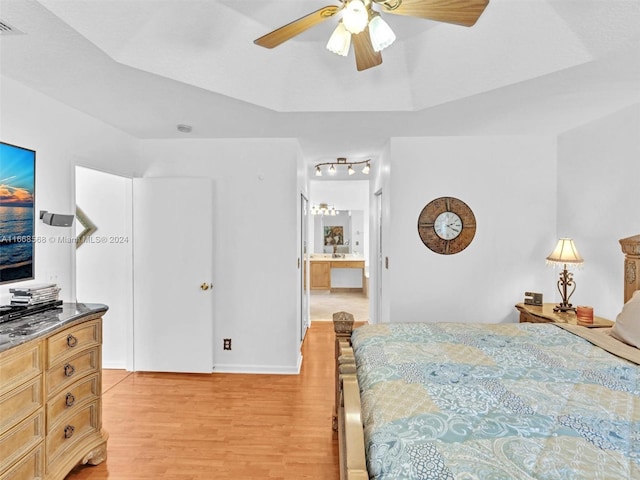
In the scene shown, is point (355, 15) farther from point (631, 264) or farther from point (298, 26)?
point (631, 264)

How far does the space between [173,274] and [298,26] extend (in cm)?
275

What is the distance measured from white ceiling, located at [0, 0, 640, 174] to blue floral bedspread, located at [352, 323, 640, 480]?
5.57ft

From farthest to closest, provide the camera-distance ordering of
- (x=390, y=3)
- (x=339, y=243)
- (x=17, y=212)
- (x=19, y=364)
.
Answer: (x=339, y=243) < (x=17, y=212) < (x=19, y=364) < (x=390, y=3)

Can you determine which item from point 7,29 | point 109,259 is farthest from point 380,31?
point 109,259

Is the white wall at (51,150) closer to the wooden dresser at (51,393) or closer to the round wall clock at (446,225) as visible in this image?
the wooden dresser at (51,393)

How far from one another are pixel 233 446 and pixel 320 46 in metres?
2.86

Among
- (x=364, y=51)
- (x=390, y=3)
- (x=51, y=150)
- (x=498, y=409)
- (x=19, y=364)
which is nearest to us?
(x=498, y=409)

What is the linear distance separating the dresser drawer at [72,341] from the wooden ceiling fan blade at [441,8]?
2.24 meters

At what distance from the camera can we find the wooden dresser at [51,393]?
1.56m

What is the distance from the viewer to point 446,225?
11.6ft

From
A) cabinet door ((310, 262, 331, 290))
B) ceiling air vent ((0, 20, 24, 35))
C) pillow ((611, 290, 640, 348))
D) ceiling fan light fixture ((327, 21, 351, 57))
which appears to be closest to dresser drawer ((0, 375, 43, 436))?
ceiling air vent ((0, 20, 24, 35))

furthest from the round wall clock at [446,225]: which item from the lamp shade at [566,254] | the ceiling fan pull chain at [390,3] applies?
the ceiling fan pull chain at [390,3]

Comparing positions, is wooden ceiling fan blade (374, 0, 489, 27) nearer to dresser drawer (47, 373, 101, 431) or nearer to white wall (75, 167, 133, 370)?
dresser drawer (47, 373, 101, 431)

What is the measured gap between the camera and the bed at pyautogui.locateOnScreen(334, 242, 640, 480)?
94cm
